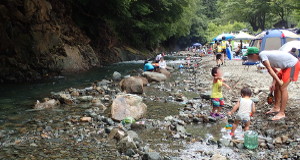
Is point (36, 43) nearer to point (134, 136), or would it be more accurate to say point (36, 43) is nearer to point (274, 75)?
point (134, 136)

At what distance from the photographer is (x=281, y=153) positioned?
15.4 feet

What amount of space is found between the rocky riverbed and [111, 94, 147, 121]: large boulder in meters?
0.24

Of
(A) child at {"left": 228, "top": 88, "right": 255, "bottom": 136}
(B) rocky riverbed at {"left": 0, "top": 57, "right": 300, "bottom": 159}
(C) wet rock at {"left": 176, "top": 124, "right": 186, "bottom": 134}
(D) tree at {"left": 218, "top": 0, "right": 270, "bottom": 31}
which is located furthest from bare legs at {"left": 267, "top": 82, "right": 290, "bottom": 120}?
(D) tree at {"left": 218, "top": 0, "right": 270, "bottom": 31}

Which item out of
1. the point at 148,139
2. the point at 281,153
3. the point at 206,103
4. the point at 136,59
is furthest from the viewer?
the point at 136,59

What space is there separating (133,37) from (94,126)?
2694 cm

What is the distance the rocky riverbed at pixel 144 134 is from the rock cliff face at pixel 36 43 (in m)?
7.87

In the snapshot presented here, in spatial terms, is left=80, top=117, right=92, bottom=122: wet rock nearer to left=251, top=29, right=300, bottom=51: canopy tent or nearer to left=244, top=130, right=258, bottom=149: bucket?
left=244, top=130, right=258, bottom=149: bucket

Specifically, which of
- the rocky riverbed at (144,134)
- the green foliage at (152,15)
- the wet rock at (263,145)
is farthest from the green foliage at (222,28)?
the wet rock at (263,145)

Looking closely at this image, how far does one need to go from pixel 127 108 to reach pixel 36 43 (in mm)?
11122


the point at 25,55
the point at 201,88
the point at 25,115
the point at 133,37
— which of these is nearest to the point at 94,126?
the point at 25,115

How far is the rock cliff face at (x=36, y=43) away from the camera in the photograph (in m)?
15.2

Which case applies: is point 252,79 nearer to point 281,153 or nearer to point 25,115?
point 281,153

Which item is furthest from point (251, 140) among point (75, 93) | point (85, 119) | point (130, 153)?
point (75, 93)

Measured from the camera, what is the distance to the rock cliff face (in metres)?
15.2
